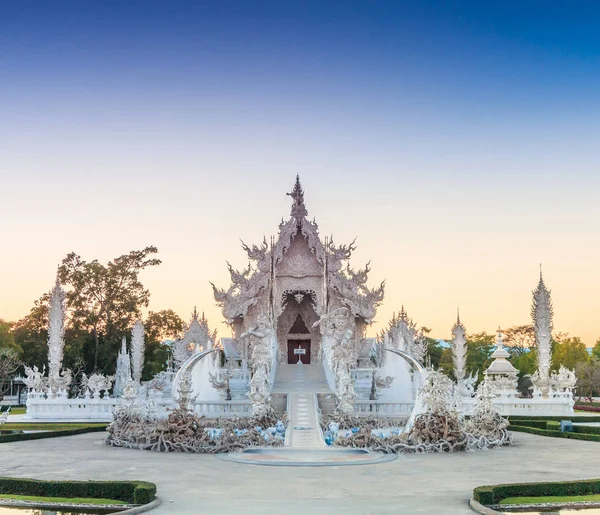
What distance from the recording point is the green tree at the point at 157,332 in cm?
4831

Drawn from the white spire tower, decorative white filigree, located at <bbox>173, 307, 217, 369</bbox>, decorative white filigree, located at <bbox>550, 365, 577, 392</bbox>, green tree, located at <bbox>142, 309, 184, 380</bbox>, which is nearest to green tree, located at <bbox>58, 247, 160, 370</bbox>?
green tree, located at <bbox>142, 309, 184, 380</bbox>

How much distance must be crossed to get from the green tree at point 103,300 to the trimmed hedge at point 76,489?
35206 millimetres

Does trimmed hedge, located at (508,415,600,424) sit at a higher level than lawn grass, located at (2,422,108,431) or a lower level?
higher

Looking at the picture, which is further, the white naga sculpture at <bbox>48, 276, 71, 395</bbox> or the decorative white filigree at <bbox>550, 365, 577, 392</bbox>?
the decorative white filigree at <bbox>550, 365, 577, 392</bbox>

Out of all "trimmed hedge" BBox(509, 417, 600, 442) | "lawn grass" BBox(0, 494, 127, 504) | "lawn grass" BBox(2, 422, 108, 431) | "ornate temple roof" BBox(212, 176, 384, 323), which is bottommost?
"lawn grass" BBox(2, 422, 108, 431)

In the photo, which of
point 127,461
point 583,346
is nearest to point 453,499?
point 127,461

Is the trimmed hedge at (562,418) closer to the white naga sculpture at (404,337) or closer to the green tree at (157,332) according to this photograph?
the white naga sculpture at (404,337)

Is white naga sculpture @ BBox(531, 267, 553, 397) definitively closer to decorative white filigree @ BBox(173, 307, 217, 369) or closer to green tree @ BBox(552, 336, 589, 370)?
decorative white filigree @ BBox(173, 307, 217, 369)

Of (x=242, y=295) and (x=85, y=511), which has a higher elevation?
(x=242, y=295)

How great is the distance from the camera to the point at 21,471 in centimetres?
1327

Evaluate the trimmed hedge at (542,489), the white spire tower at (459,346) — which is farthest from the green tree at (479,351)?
the trimmed hedge at (542,489)

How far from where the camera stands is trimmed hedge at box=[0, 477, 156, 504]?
10664mm

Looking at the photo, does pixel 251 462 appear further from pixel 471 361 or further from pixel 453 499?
pixel 471 361

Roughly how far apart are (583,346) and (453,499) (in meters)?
50.8
